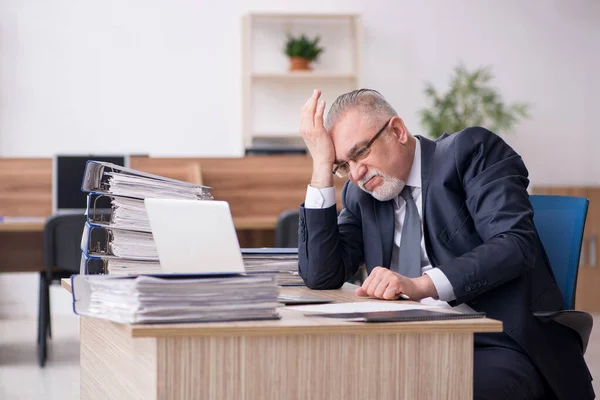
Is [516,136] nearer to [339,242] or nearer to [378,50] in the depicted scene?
[378,50]

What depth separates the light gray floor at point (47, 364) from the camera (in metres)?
3.52

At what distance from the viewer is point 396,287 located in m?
1.49

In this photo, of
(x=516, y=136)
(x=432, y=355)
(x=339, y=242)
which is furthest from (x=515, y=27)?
(x=432, y=355)

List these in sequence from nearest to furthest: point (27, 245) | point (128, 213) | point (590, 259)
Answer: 1. point (128, 213)
2. point (27, 245)
3. point (590, 259)

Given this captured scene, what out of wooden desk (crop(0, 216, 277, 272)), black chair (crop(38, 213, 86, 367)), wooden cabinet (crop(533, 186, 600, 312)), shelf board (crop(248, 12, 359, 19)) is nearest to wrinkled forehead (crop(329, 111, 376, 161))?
black chair (crop(38, 213, 86, 367))

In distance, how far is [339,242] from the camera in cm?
189

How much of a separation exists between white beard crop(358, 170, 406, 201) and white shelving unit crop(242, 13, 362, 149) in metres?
5.00

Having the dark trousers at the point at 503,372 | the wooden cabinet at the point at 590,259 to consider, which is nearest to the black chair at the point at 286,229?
the dark trousers at the point at 503,372

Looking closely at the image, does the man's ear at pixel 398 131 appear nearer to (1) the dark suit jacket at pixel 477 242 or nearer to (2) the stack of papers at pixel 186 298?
(1) the dark suit jacket at pixel 477 242

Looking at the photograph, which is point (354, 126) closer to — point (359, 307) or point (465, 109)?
point (359, 307)

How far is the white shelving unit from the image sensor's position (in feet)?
22.6

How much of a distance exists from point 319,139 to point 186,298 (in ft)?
2.48

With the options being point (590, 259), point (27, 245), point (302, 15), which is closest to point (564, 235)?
point (27, 245)

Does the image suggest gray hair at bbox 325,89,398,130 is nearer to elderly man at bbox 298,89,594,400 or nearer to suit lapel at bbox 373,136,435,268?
elderly man at bbox 298,89,594,400
